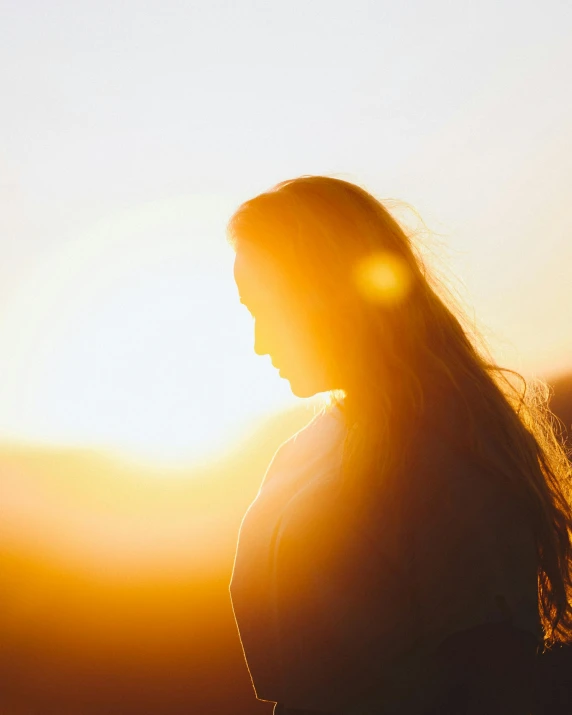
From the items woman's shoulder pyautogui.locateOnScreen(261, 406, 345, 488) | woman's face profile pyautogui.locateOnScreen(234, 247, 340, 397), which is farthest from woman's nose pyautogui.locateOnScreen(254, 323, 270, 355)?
woman's shoulder pyautogui.locateOnScreen(261, 406, 345, 488)

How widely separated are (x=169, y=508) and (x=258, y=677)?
13647 millimetres

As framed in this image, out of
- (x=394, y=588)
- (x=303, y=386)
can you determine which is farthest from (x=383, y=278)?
(x=394, y=588)

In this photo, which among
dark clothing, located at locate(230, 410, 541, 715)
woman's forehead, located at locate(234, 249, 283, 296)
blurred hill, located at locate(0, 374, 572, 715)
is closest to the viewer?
dark clothing, located at locate(230, 410, 541, 715)

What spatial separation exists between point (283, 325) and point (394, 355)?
12.9 inches

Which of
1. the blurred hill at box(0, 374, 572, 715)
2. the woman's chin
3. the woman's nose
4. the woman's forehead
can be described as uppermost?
the woman's forehead

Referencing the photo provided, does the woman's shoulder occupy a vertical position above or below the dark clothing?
above

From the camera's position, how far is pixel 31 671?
26.5 ft

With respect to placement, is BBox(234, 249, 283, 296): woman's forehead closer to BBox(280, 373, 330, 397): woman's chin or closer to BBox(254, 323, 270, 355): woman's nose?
BBox(254, 323, 270, 355): woman's nose

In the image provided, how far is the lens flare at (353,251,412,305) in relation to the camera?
155 centimetres

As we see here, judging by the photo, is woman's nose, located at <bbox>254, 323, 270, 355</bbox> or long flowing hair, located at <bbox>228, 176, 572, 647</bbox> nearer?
long flowing hair, located at <bbox>228, 176, 572, 647</bbox>

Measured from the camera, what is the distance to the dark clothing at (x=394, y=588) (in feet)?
4.22

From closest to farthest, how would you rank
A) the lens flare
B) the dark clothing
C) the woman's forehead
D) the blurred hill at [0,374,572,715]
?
the dark clothing, the lens flare, the woman's forehead, the blurred hill at [0,374,572,715]

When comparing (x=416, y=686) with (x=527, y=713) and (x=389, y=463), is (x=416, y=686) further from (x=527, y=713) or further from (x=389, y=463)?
(x=389, y=463)

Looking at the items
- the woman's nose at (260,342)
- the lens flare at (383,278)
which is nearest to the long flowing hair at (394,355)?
the lens flare at (383,278)
